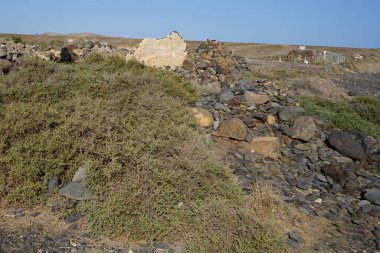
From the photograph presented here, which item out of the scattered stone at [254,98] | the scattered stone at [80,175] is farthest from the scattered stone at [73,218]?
the scattered stone at [254,98]

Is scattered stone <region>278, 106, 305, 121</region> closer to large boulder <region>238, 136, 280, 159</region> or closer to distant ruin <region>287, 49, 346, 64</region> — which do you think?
large boulder <region>238, 136, 280, 159</region>

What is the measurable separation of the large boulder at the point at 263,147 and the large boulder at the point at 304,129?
760 millimetres

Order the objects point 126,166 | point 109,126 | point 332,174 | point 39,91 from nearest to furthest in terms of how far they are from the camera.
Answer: point 126,166, point 109,126, point 39,91, point 332,174

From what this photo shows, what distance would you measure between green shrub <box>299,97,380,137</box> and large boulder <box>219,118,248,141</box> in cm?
242

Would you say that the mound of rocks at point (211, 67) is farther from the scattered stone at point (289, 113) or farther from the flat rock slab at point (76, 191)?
the flat rock slab at point (76, 191)

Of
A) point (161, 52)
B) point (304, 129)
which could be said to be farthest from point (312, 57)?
point (304, 129)

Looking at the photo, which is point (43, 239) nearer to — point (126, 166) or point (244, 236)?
point (126, 166)

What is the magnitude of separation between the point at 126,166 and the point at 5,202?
1.56 meters

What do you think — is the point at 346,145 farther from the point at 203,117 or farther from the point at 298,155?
the point at 203,117

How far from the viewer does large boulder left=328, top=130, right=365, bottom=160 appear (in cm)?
796

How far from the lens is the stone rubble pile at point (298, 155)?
19.8ft

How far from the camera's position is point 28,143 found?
534 centimetres

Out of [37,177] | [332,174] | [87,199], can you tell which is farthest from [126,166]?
[332,174]

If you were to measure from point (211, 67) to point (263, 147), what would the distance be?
5.63m
